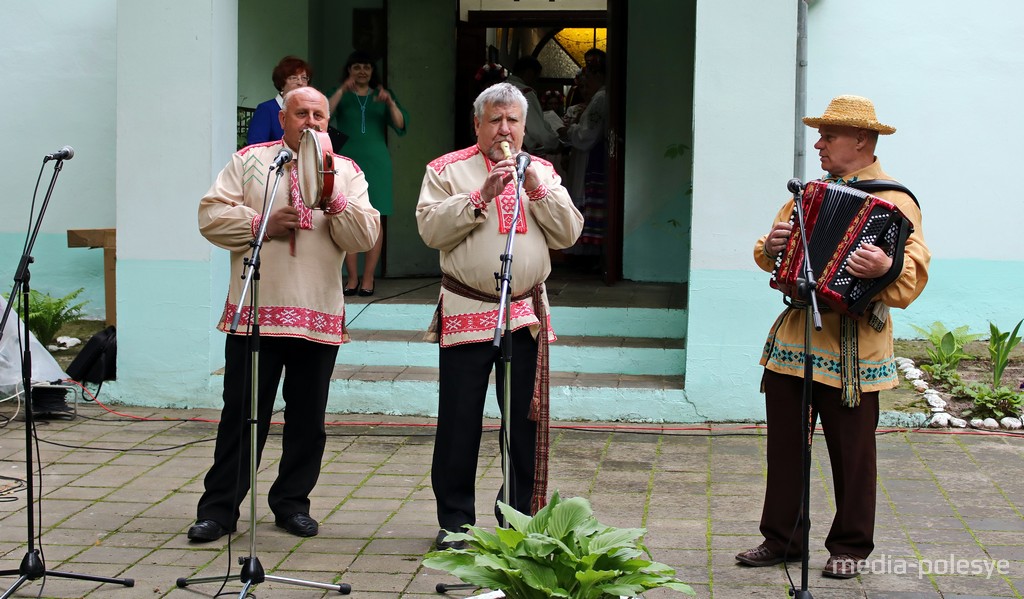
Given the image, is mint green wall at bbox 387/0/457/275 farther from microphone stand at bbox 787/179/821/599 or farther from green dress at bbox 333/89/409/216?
microphone stand at bbox 787/179/821/599

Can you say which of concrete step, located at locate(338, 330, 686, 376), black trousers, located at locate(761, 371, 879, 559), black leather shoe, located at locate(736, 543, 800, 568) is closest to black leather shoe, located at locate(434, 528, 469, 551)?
black leather shoe, located at locate(736, 543, 800, 568)

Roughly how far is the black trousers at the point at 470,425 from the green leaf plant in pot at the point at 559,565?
56.9 inches

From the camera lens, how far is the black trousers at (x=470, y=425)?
4.66 m

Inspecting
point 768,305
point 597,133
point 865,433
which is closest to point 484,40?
point 597,133

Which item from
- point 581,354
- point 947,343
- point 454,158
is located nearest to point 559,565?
point 454,158

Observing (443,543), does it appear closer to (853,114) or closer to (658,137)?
(853,114)

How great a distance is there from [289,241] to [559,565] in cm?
223

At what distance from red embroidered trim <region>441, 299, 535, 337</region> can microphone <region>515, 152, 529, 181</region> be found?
67cm

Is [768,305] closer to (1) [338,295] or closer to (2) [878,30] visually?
(2) [878,30]

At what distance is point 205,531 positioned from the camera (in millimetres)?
4816

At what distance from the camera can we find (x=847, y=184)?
430 centimetres

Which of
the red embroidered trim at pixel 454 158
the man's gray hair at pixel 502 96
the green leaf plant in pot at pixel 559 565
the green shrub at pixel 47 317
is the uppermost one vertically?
the man's gray hair at pixel 502 96

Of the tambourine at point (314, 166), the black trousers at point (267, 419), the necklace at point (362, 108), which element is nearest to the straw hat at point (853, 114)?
the tambourine at point (314, 166)

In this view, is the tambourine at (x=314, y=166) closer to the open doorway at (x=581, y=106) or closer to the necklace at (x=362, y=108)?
the necklace at (x=362, y=108)
